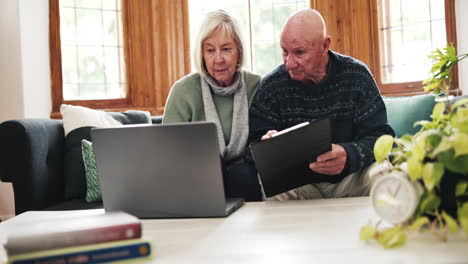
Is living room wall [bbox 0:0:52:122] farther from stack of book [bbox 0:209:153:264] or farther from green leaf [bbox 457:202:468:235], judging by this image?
green leaf [bbox 457:202:468:235]

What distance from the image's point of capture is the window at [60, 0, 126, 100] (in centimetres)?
389

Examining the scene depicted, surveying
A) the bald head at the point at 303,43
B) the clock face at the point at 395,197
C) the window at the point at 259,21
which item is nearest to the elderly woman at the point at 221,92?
the bald head at the point at 303,43

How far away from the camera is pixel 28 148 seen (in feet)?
6.89

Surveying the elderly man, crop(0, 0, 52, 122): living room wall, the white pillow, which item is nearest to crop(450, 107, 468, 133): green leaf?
the elderly man

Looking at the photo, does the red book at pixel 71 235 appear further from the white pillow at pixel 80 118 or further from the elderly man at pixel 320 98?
the white pillow at pixel 80 118

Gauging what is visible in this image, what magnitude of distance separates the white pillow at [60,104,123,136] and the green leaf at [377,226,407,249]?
1.92 meters

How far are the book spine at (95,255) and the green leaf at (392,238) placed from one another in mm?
426

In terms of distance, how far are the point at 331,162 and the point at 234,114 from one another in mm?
750

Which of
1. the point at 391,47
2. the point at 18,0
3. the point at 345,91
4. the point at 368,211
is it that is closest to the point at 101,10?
the point at 18,0

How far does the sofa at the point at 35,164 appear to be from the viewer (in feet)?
6.82

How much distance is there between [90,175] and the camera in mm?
2262

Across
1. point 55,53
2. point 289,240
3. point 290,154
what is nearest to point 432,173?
point 289,240

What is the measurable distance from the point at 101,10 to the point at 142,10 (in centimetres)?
36

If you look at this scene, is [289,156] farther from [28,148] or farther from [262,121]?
[28,148]
